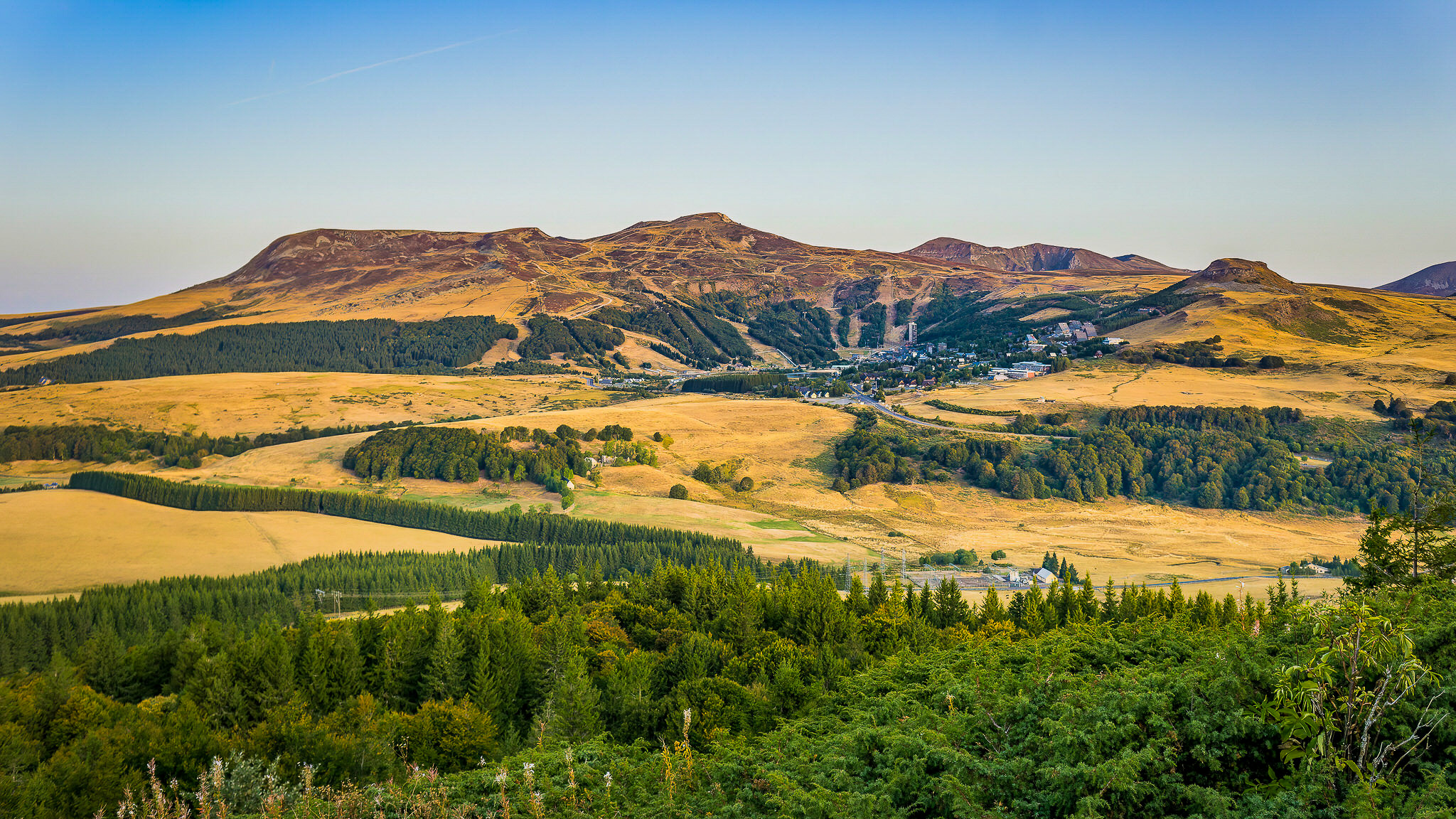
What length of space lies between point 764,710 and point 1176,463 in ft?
361

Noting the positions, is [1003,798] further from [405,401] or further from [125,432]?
[405,401]

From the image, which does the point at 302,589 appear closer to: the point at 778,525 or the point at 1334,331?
the point at 778,525

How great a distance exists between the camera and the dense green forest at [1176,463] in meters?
110

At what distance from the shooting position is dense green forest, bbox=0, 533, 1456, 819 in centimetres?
1488

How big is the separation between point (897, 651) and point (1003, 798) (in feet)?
76.9

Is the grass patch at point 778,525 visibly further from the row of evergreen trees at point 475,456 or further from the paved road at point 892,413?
the paved road at point 892,413

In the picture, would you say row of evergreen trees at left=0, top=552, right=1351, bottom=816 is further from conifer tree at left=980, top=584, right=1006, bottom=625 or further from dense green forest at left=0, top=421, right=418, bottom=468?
dense green forest at left=0, top=421, right=418, bottom=468

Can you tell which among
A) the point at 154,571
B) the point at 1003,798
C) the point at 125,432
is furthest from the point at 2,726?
the point at 125,432

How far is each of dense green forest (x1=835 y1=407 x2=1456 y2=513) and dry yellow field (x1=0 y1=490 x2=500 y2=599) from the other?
2576 inches

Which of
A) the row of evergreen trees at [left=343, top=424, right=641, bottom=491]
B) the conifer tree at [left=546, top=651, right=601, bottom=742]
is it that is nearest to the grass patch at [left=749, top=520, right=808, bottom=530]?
the row of evergreen trees at [left=343, top=424, right=641, bottom=491]

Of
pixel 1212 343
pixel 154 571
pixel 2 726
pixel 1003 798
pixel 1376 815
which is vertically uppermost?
pixel 1212 343

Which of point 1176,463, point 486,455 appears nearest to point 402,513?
point 486,455

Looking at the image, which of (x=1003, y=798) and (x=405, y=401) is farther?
(x=405, y=401)

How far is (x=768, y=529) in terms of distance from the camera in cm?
9975
